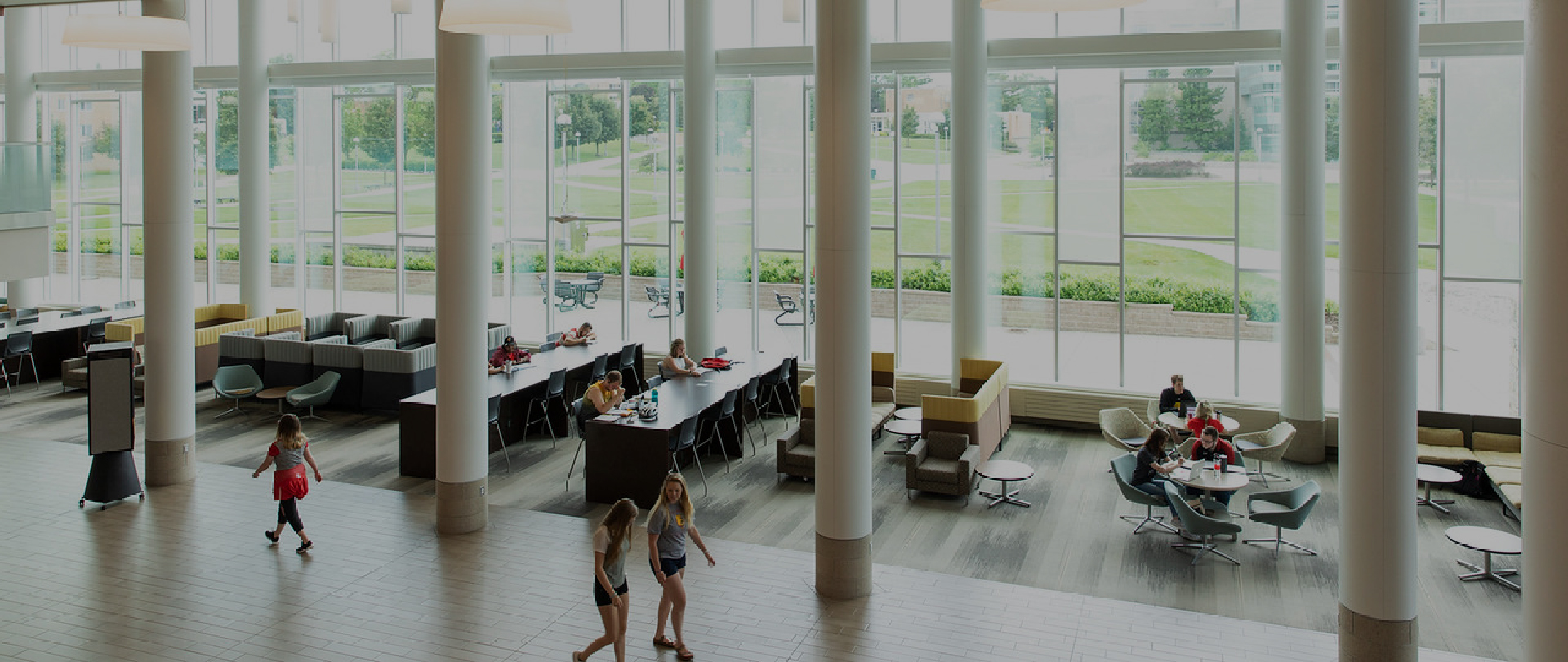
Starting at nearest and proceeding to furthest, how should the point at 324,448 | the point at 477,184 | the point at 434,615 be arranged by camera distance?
the point at 434,615 → the point at 477,184 → the point at 324,448

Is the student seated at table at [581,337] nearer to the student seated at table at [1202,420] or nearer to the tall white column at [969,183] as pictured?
the tall white column at [969,183]

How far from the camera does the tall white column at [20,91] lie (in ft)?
70.5

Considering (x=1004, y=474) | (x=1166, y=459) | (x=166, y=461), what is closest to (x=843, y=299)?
(x=1004, y=474)

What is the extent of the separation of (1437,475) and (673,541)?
8.04 metres

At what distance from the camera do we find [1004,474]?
11.6 meters

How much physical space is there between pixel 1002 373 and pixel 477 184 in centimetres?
707

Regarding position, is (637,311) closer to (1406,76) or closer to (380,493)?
(380,493)

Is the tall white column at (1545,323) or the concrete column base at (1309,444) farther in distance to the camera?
the concrete column base at (1309,444)

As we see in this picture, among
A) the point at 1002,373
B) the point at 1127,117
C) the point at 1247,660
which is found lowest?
the point at 1247,660

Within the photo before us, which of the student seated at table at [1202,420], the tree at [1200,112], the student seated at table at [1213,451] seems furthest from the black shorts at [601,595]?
the tree at [1200,112]

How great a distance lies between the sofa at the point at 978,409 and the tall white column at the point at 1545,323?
715cm

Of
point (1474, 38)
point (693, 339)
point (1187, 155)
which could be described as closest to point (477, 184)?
point (693, 339)

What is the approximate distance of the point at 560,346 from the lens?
1631 centimetres

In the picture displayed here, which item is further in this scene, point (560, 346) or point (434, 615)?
point (560, 346)
